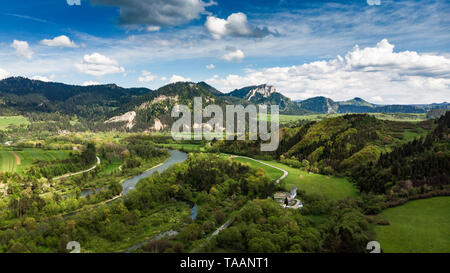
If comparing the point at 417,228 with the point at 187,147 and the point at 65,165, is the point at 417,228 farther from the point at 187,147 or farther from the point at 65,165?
the point at 187,147

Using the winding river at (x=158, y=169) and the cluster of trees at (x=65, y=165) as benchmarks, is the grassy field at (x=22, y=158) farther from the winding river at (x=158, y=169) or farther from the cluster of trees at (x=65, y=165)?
the winding river at (x=158, y=169)

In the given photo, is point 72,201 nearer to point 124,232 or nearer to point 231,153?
point 124,232

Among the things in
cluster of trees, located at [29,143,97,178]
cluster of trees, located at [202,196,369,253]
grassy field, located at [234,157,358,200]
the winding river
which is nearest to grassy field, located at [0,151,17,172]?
cluster of trees, located at [29,143,97,178]

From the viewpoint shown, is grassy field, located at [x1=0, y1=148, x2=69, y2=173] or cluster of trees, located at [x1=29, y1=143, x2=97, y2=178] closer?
cluster of trees, located at [x1=29, y1=143, x2=97, y2=178]

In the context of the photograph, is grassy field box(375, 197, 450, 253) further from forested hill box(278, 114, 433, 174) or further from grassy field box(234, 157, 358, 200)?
forested hill box(278, 114, 433, 174)

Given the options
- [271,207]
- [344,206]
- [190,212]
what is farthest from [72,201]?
[344,206]

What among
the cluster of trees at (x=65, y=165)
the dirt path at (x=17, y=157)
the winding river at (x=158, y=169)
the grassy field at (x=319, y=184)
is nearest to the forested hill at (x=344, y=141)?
the grassy field at (x=319, y=184)

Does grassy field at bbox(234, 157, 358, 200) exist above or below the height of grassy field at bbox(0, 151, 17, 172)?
below

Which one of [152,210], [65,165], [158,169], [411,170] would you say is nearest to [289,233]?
[152,210]
